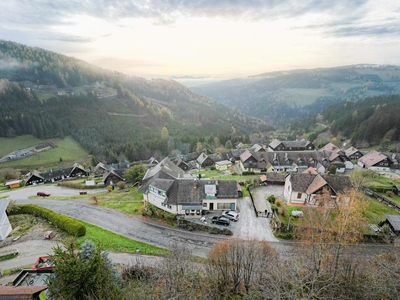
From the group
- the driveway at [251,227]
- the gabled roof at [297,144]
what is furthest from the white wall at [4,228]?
the gabled roof at [297,144]

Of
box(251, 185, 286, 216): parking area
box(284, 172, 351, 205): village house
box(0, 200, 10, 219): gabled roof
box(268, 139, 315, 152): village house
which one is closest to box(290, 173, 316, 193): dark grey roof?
box(284, 172, 351, 205): village house

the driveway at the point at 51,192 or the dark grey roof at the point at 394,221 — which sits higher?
the dark grey roof at the point at 394,221

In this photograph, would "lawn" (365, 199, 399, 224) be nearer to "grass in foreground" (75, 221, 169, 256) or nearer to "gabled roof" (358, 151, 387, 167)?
"grass in foreground" (75, 221, 169, 256)

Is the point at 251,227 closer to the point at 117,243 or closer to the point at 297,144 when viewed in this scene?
the point at 117,243

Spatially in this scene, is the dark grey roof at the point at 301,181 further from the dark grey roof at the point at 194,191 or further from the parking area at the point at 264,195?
the dark grey roof at the point at 194,191

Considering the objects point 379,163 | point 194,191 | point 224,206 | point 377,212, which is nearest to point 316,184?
point 377,212

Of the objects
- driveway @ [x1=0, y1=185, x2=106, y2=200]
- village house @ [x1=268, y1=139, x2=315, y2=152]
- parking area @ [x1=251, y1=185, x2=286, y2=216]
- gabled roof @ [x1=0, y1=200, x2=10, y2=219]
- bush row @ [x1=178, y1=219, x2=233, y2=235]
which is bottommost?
driveway @ [x1=0, y1=185, x2=106, y2=200]

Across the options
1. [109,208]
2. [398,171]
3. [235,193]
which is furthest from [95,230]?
[398,171]

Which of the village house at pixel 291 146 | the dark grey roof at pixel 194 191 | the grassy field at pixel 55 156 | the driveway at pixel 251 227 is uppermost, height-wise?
the dark grey roof at pixel 194 191
